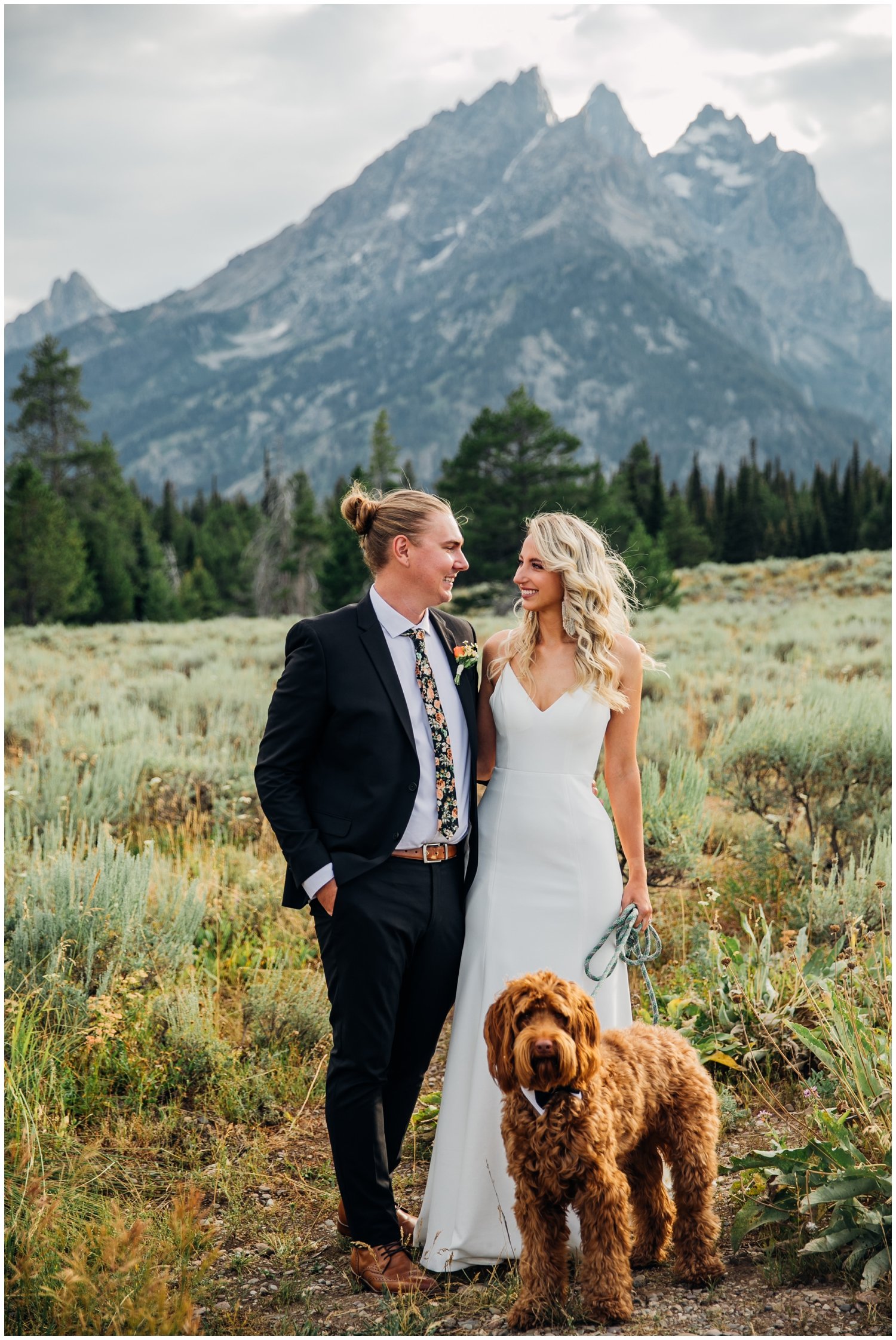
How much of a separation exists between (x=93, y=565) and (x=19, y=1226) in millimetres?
41407

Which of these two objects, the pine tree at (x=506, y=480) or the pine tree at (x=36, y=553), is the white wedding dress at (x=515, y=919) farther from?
the pine tree at (x=36, y=553)

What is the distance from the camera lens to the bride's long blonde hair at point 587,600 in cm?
321

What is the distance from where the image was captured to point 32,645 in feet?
70.8

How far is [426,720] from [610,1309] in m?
1.73

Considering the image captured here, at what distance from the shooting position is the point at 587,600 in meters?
3.22

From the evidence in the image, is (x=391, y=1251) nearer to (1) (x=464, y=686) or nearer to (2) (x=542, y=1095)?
(2) (x=542, y=1095)

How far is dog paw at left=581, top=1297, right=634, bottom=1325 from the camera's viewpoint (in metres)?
2.61

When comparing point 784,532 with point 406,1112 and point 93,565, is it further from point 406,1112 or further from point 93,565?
point 406,1112

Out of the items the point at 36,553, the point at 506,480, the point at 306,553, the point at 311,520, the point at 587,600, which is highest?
the point at 311,520

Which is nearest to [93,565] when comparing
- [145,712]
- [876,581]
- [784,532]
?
[876,581]

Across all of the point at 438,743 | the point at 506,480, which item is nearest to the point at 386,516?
the point at 438,743

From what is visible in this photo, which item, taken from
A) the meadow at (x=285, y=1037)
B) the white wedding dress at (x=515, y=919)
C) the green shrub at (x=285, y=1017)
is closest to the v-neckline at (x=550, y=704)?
the white wedding dress at (x=515, y=919)

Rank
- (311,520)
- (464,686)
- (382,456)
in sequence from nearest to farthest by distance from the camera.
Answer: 1. (464,686)
2. (311,520)
3. (382,456)

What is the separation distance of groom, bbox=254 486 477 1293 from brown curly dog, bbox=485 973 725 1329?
1.79ft
